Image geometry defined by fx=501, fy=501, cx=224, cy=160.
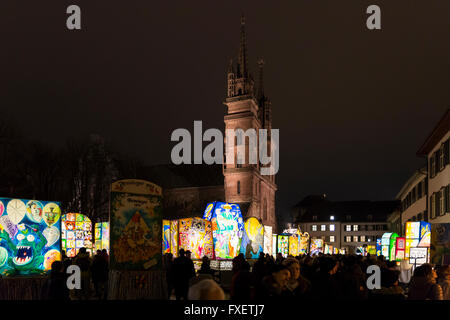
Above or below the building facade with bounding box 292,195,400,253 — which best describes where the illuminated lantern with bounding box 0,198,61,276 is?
above

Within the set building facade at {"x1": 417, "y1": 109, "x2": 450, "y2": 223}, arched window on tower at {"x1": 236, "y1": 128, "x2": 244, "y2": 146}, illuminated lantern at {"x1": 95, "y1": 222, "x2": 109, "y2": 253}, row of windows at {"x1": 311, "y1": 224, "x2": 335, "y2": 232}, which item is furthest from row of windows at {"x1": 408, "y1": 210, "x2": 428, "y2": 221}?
row of windows at {"x1": 311, "y1": 224, "x2": 335, "y2": 232}

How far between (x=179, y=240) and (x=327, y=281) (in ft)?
45.6

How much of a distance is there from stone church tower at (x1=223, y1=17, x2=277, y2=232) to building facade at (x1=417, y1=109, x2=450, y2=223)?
4494 centimetres

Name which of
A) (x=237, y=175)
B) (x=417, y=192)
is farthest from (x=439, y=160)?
(x=237, y=175)

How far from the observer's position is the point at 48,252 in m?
12.6

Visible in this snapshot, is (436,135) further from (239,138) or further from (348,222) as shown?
(348,222)

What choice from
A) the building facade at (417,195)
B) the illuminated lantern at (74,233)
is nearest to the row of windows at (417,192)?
the building facade at (417,195)

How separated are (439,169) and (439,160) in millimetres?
589

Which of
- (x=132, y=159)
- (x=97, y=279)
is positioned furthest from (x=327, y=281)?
(x=132, y=159)

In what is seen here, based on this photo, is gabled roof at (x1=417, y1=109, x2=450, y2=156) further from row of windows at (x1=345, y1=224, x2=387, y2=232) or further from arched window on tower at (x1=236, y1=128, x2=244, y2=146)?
row of windows at (x1=345, y1=224, x2=387, y2=232)

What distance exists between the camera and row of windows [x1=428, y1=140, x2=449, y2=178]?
27.5 meters

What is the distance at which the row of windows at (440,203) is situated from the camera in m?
27.2

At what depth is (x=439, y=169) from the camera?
3036cm
